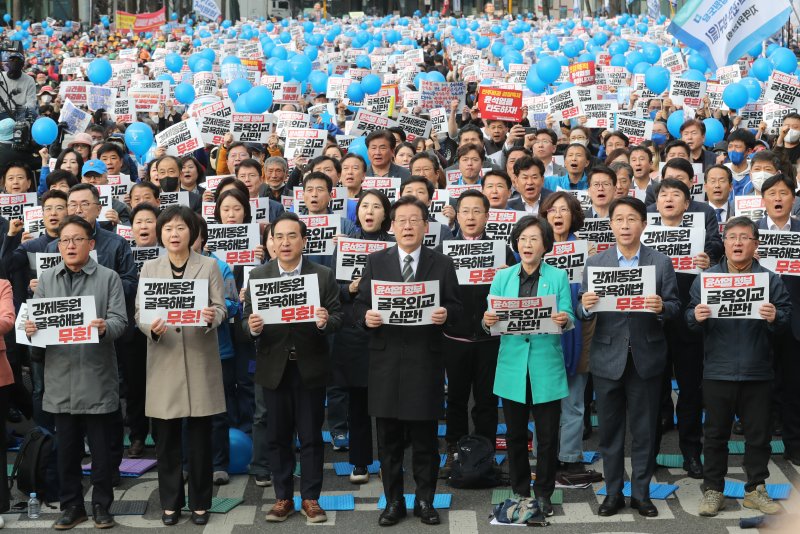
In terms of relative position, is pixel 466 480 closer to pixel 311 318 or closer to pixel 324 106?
pixel 311 318

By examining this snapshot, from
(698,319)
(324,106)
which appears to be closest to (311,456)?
(698,319)

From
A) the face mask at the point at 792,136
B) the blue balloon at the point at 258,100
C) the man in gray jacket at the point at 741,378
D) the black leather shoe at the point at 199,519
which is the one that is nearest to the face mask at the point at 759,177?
the face mask at the point at 792,136

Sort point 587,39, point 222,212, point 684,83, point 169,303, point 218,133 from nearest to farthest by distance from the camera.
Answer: point 169,303
point 222,212
point 218,133
point 684,83
point 587,39

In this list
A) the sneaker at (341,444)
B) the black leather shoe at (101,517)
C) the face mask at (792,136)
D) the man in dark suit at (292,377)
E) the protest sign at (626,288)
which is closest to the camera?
Result: the protest sign at (626,288)

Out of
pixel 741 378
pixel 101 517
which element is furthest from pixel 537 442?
pixel 101 517

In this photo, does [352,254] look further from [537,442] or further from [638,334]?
[638,334]

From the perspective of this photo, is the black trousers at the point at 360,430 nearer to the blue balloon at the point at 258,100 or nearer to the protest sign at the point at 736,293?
the protest sign at the point at 736,293

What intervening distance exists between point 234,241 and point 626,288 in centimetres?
A: 304

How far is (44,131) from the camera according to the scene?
14211 millimetres

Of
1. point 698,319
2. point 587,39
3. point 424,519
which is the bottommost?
point 424,519

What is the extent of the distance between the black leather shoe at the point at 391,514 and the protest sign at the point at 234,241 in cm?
238

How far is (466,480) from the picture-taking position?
7828mm

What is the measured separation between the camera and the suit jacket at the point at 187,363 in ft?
23.6

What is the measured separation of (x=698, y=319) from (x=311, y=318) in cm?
237
